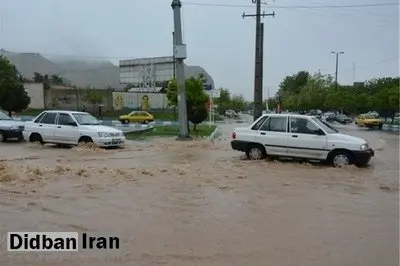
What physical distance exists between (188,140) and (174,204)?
542 inches

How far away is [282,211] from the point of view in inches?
311

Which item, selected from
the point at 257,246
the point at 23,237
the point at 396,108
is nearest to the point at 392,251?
the point at 257,246

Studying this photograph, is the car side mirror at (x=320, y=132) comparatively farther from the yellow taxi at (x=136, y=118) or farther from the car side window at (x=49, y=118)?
the yellow taxi at (x=136, y=118)

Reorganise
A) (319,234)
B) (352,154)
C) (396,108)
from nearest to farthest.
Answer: (319,234) → (352,154) → (396,108)

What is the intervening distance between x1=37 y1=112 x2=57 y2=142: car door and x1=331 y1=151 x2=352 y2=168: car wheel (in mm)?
10622

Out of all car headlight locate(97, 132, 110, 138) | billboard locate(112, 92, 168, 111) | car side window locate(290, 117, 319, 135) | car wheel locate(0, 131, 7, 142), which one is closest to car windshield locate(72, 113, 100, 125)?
car headlight locate(97, 132, 110, 138)

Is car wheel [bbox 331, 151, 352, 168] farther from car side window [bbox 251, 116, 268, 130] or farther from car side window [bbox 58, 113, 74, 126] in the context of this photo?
car side window [bbox 58, 113, 74, 126]

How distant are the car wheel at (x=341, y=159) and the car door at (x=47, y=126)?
1062 cm

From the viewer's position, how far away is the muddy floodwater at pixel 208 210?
18.0 ft

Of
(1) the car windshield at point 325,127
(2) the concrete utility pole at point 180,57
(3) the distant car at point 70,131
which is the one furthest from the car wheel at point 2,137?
(1) the car windshield at point 325,127

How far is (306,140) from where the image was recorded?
44.5ft

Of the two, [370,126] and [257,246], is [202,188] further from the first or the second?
[370,126]

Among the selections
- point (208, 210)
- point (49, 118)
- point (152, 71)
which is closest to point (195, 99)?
point (49, 118)

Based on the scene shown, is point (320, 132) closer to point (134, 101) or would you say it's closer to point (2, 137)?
point (2, 137)
